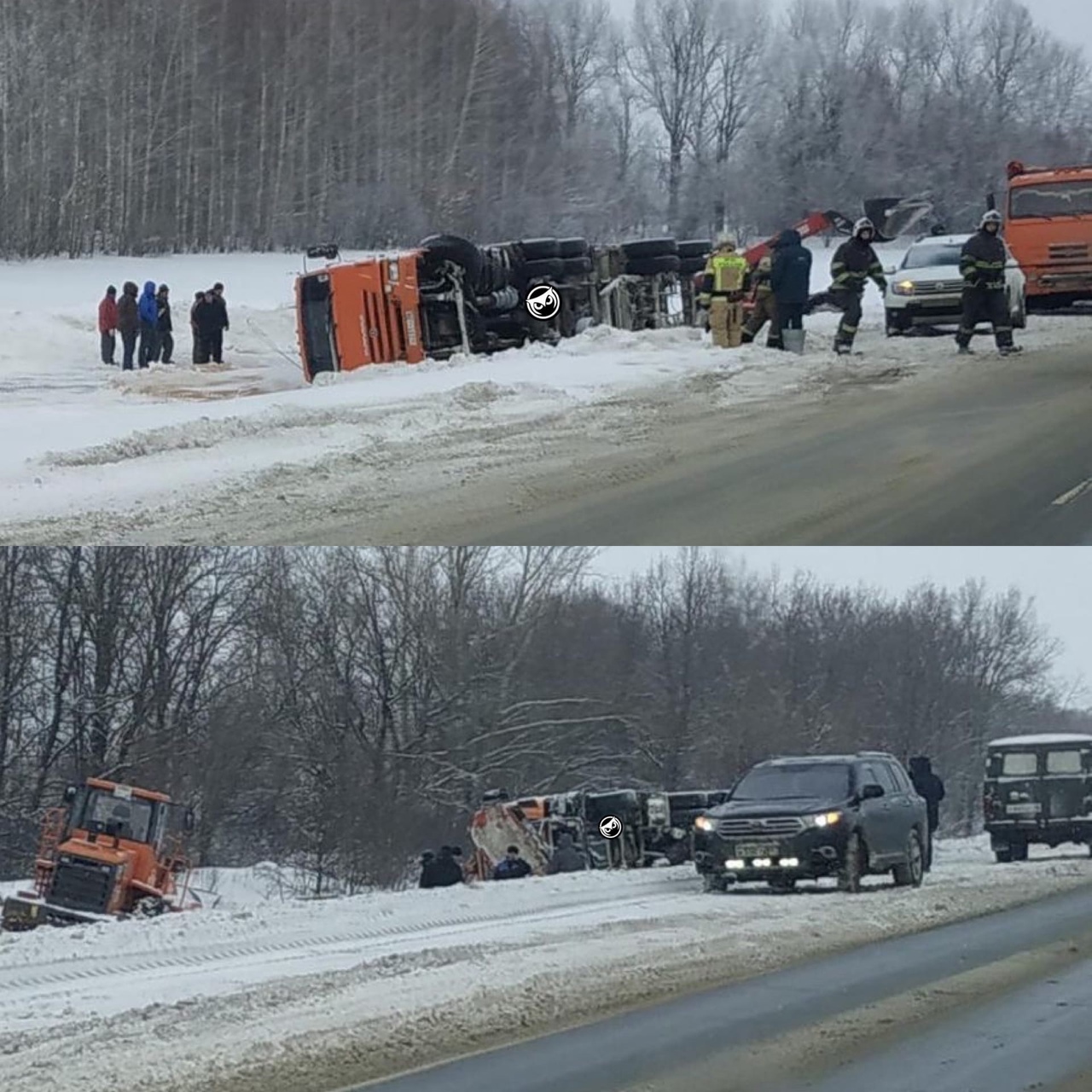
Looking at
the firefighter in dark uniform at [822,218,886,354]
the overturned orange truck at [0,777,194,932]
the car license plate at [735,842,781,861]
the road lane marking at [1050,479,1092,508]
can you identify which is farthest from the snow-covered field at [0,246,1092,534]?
the overturned orange truck at [0,777,194,932]

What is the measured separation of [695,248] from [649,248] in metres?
2.73

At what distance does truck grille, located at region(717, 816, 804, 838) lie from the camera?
60.1ft

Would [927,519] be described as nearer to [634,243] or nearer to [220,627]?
[634,243]

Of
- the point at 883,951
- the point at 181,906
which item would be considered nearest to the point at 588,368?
the point at 181,906

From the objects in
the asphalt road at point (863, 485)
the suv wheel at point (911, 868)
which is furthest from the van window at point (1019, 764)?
the asphalt road at point (863, 485)

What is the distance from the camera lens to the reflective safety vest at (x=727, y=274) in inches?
982

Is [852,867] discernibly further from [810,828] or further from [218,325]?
[218,325]

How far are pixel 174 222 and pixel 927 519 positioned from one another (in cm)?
2480

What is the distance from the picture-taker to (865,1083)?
28.6 ft

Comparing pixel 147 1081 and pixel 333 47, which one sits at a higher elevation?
pixel 333 47

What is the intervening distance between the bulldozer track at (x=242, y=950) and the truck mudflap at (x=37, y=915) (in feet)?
26.2

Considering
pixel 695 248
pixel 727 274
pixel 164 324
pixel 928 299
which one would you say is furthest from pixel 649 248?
pixel 164 324

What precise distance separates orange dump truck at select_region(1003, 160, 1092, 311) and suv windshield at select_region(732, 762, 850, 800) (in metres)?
12.6

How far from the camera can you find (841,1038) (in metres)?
9.96
